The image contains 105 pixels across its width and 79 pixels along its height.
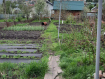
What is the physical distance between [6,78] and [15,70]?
495 millimetres

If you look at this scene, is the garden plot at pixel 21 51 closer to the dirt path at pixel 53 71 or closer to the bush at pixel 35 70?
the dirt path at pixel 53 71

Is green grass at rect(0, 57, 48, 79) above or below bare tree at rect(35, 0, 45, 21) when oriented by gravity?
below

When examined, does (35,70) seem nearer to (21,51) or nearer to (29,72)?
(29,72)

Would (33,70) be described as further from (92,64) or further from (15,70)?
(92,64)

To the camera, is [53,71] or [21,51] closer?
[53,71]

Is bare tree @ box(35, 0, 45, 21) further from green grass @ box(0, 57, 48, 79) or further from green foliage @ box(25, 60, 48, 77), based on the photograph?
green foliage @ box(25, 60, 48, 77)

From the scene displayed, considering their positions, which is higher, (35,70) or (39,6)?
(39,6)

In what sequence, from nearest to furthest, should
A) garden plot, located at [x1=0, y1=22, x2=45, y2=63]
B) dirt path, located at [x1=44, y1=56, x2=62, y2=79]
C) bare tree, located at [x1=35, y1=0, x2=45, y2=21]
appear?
dirt path, located at [x1=44, y1=56, x2=62, y2=79]
garden plot, located at [x1=0, y1=22, x2=45, y2=63]
bare tree, located at [x1=35, y1=0, x2=45, y2=21]

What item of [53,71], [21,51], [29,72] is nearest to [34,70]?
[29,72]

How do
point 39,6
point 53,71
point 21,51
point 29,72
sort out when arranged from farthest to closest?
point 39,6, point 21,51, point 53,71, point 29,72

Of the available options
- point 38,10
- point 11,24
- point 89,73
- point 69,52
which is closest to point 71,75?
point 89,73

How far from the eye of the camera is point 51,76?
137 inches

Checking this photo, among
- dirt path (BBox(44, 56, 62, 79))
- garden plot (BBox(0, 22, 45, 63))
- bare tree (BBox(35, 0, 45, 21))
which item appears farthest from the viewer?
bare tree (BBox(35, 0, 45, 21))

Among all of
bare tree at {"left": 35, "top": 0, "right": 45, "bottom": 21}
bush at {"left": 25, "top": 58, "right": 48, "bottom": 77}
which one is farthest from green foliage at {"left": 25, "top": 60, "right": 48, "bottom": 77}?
bare tree at {"left": 35, "top": 0, "right": 45, "bottom": 21}
